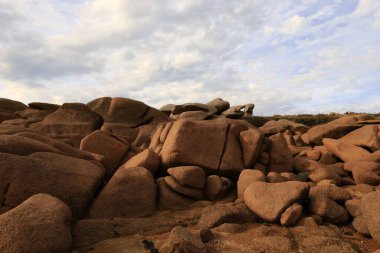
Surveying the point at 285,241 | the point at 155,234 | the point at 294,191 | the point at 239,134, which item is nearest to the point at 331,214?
the point at 294,191

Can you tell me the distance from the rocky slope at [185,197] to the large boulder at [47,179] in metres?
0.03

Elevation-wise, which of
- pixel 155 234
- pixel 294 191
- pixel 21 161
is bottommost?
pixel 155 234

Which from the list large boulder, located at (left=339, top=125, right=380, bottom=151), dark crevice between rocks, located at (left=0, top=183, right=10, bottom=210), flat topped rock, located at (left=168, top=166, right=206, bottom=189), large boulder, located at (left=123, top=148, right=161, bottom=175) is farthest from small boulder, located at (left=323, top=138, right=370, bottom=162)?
dark crevice between rocks, located at (left=0, top=183, right=10, bottom=210)

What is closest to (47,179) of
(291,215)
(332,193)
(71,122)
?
(291,215)

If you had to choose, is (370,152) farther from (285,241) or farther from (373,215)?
(285,241)

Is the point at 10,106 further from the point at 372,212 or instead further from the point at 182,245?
the point at 372,212

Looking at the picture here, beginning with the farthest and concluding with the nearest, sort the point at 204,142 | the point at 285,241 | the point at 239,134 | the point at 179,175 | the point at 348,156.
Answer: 1. the point at 348,156
2. the point at 239,134
3. the point at 204,142
4. the point at 179,175
5. the point at 285,241

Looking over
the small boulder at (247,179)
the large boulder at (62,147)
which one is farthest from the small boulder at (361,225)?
the large boulder at (62,147)

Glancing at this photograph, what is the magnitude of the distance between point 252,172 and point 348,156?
375 inches

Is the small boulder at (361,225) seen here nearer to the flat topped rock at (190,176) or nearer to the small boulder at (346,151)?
the flat topped rock at (190,176)

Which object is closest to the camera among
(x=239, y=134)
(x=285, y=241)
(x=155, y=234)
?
(x=285, y=241)

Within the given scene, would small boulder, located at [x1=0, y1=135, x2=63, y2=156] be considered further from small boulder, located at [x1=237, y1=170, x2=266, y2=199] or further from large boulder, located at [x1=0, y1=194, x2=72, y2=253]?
small boulder, located at [x1=237, y1=170, x2=266, y2=199]

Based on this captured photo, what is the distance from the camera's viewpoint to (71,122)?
27438mm

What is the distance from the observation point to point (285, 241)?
971 centimetres
